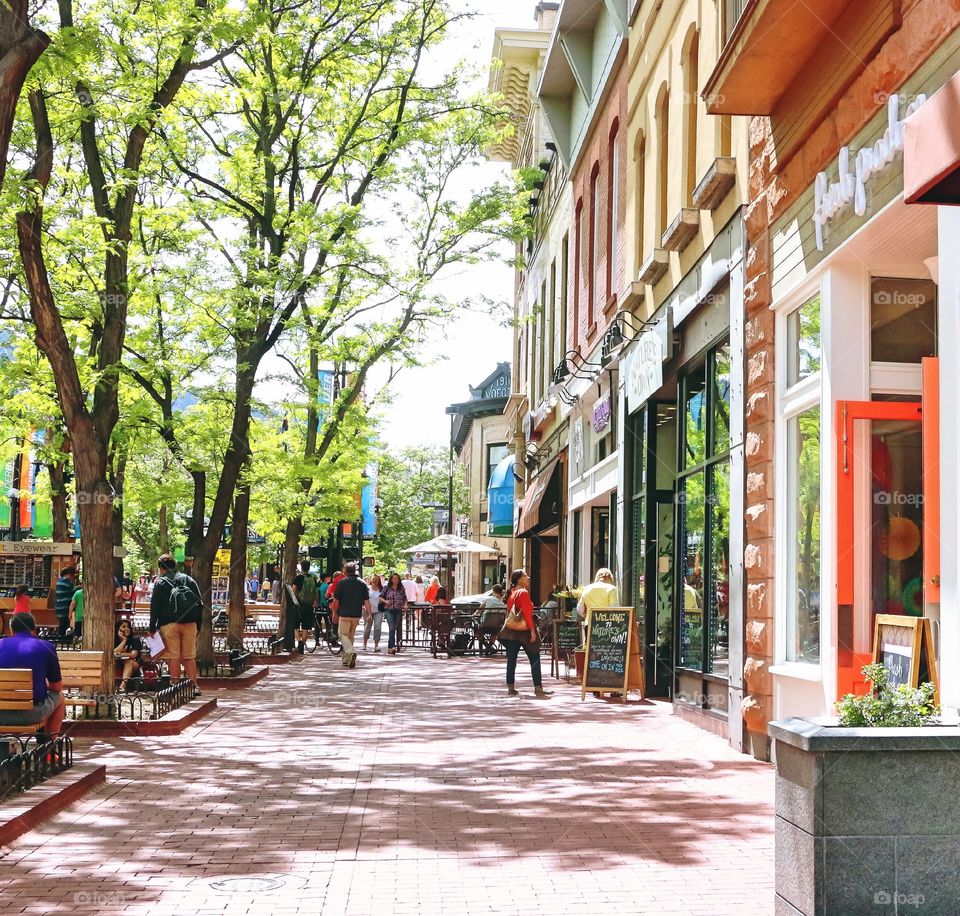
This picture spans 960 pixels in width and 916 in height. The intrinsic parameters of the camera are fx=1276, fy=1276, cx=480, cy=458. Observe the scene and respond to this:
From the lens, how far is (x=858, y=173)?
8.65m

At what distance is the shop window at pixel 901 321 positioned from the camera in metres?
9.37

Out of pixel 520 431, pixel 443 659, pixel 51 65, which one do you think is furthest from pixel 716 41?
pixel 520 431

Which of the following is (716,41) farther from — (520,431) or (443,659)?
(520,431)

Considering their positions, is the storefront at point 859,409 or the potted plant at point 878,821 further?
the storefront at point 859,409

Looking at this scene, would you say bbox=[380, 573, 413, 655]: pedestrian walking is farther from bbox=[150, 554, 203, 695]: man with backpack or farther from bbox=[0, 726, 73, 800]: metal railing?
bbox=[0, 726, 73, 800]: metal railing

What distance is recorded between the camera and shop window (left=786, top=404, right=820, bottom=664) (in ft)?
32.7

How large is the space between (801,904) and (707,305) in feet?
30.6

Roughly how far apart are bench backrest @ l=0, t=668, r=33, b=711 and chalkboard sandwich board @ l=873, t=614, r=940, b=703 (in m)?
5.99

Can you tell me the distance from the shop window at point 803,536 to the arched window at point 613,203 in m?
9.79

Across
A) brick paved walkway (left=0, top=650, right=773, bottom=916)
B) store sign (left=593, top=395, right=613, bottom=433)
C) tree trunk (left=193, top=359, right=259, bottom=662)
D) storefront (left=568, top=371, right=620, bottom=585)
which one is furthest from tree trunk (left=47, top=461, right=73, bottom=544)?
brick paved walkway (left=0, top=650, right=773, bottom=916)

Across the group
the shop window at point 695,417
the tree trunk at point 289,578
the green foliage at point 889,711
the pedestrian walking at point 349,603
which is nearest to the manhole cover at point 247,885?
the green foliage at point 889,711

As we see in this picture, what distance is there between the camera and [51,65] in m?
10.5

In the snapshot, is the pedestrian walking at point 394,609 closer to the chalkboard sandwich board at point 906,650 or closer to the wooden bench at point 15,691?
the wooden bench at point 15,691

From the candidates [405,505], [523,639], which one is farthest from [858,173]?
[405,505]
